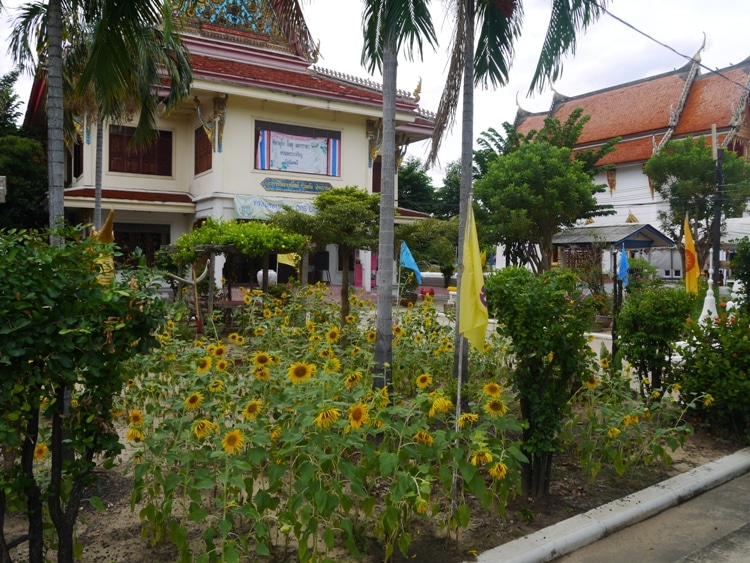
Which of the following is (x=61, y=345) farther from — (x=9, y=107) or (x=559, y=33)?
(x=9, y=107)

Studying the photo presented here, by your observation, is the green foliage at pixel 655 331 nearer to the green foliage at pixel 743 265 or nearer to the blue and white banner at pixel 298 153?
the green foliage at pixel 743 265

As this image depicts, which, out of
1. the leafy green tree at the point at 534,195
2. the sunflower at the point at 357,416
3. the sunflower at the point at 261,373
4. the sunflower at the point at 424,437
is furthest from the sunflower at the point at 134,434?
the leafy green tree at the point at 534,195

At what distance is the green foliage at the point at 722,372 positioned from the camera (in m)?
6.21

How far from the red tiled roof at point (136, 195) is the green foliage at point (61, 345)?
1696 cm

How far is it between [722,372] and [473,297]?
11.7 ft

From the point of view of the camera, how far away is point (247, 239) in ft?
41.5

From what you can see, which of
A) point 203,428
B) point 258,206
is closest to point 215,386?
point 203,428

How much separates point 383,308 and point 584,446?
247 centimetres

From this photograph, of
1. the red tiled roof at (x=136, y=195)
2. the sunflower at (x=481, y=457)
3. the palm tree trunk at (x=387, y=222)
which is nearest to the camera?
the sunflower at (x=481, y=457)

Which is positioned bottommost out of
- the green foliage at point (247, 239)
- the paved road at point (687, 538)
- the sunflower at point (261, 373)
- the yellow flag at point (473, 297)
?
the paved road at point (687, 538)

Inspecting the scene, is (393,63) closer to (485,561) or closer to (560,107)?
(485,561)

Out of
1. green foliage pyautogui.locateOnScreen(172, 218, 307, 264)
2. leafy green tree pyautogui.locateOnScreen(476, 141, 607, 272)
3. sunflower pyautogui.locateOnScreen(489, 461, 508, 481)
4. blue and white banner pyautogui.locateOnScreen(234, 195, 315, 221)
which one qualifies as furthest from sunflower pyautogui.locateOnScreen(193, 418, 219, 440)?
leafy green tree pyautogui.locateOnScreen(476, 141, 607, 272)

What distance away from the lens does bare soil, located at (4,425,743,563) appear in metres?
3.74

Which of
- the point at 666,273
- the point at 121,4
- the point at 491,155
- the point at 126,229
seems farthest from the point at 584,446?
the point at 666,273
